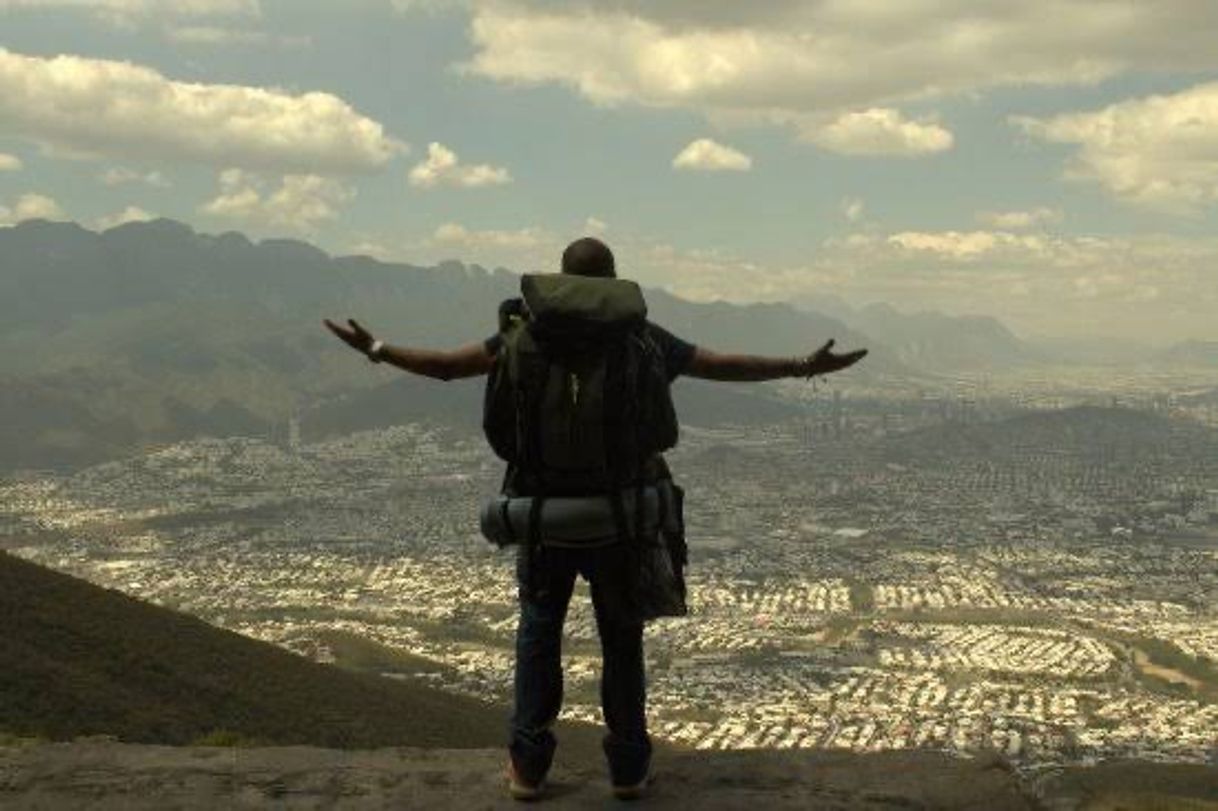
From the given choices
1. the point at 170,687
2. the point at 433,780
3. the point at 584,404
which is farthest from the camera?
the point at 170,687

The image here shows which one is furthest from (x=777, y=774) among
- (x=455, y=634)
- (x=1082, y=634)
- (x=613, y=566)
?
(x=1082, y=634)

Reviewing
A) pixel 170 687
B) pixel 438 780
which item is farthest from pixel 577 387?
pixel 170 687

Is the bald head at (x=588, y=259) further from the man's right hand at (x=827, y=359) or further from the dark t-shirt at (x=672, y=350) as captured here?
the man's right hand at (x=827, y=359)

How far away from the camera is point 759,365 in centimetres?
805

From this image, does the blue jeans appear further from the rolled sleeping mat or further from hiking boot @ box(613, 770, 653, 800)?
the rolled sleeping mat

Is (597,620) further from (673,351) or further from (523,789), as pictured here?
(673,351)

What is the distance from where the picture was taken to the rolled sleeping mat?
7.52m

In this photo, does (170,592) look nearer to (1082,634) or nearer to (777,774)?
A: (1082,634)

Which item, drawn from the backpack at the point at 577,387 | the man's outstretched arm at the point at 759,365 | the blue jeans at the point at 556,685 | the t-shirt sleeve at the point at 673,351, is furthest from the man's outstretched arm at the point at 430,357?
the man's outstretched arm at the point at 759,365

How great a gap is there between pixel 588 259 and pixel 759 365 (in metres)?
1.57

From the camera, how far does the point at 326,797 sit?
27.2 feet

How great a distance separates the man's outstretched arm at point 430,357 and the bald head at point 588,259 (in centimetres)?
92

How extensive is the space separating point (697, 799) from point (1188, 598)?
719ft

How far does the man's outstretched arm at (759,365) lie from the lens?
8.05 metres
